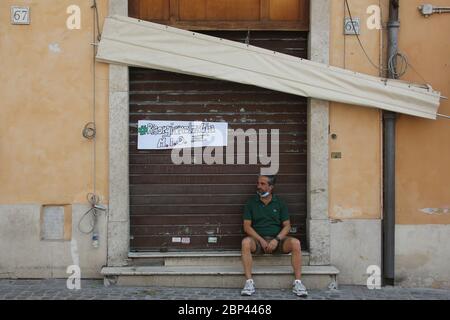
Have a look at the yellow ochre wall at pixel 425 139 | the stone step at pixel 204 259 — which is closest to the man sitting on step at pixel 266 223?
the stone step at pixel 204 259

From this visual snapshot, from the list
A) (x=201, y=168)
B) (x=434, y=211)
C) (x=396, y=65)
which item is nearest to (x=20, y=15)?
(x=201, y=168)

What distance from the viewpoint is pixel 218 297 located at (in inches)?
293

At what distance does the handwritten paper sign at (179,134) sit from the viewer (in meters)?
8.19

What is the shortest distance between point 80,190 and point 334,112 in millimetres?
3329

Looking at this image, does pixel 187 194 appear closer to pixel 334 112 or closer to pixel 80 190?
pixel 80 190

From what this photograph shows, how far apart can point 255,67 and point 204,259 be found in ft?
8.11

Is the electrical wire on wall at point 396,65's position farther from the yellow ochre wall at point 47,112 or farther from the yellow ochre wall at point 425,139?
the yellow ochre wall at point 47,112

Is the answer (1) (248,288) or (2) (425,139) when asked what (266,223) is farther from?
(2) (425,139)

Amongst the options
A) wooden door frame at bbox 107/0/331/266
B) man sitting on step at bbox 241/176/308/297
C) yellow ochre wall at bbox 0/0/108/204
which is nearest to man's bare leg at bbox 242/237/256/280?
man sitting on step at bbox 241/176/308/297

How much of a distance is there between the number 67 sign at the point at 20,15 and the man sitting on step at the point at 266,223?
3.50 meters

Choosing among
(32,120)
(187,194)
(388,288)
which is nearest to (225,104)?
(187,194)

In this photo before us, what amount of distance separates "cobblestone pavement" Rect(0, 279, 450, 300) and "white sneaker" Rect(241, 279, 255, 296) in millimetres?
59

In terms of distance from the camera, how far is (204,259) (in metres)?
8.07

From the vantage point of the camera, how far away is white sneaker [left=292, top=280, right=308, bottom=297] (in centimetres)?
746
